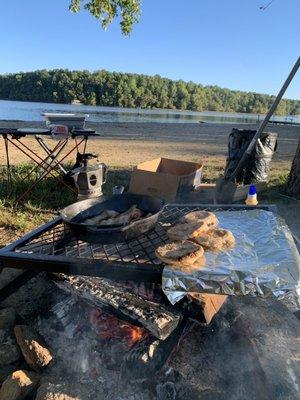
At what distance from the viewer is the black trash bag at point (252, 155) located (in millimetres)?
6133

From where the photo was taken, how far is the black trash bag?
6.13 meters

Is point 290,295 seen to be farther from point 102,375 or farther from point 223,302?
point 102,375

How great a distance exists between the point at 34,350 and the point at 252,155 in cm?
488

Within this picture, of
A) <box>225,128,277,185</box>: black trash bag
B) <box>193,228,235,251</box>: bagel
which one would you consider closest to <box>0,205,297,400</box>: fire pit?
<box>193,228,235,251</box>: bagel

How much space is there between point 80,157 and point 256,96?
127 meters

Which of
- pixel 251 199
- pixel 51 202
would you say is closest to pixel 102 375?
pixel 251 199

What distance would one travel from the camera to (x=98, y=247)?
2.48 meters

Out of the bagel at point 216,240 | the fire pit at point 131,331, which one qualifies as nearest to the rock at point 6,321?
the fire pit at point 131,331

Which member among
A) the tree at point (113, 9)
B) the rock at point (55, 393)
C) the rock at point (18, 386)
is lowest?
the rock at point (18, 386)

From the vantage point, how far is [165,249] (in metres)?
2.11

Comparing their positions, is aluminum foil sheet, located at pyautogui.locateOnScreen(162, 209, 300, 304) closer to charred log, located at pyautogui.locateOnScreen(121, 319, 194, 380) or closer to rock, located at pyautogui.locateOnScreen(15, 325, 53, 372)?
charred log, located at pyautogui.locateOnScreen(121, 319, 194, 380)

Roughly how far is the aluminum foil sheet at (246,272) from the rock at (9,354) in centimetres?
114

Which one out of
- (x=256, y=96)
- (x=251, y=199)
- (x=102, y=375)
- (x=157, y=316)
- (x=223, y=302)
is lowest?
(x=256, y=96)

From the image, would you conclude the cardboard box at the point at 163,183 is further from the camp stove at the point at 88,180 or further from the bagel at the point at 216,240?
the bagel at the point at 216,240
